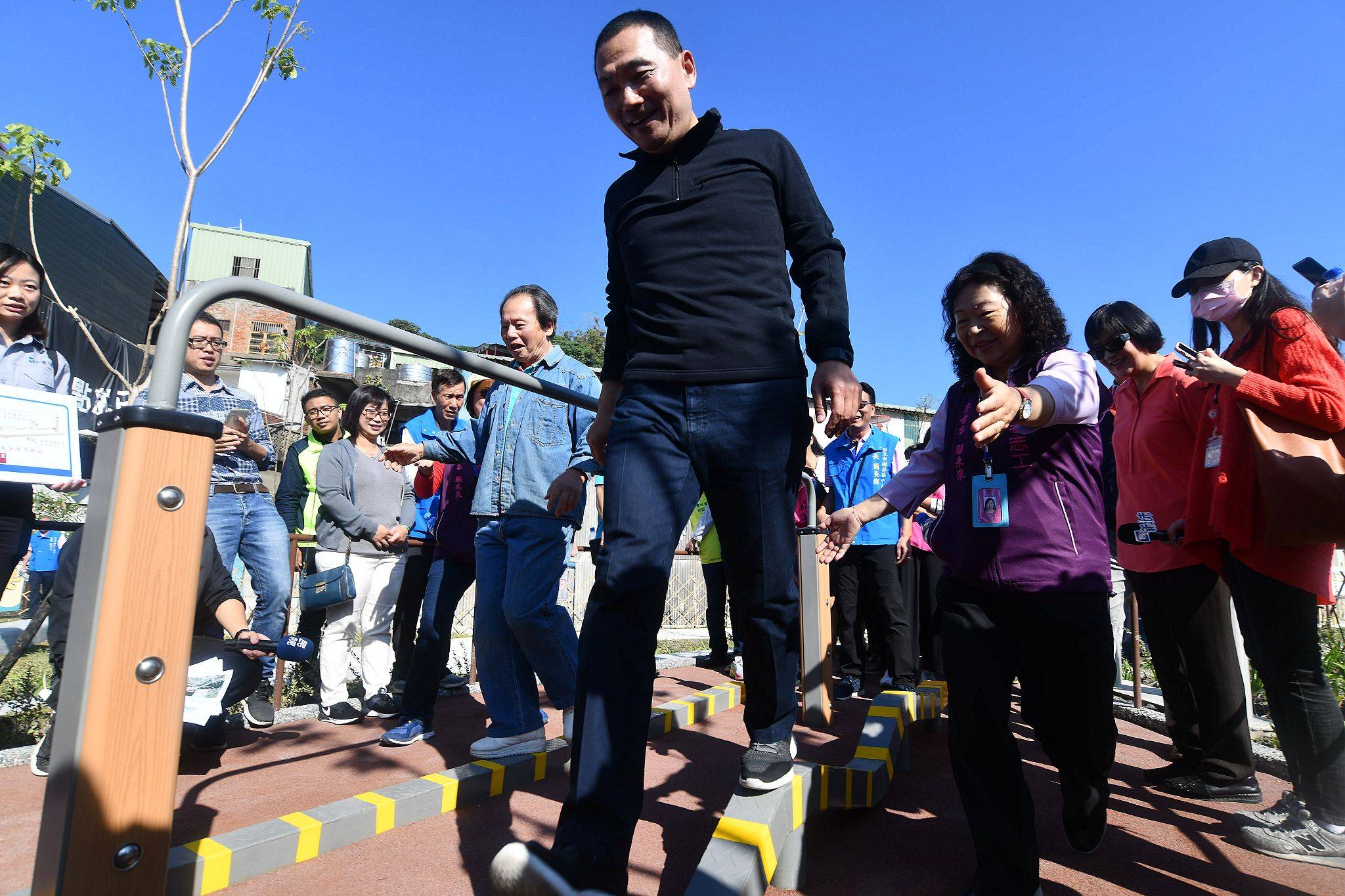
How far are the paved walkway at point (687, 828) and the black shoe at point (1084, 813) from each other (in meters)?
0.07

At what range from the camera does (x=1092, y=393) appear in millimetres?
2266

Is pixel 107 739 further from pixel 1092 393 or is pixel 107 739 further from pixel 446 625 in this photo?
pixel 446 625

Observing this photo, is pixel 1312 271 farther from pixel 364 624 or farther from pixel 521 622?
pixel 364 624

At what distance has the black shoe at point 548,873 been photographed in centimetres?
147

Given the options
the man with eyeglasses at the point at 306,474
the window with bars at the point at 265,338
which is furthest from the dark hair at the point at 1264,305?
the window with bars at the point at 265,338

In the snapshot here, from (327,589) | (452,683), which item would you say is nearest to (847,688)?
(452,683)

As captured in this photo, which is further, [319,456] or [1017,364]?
[319,456]

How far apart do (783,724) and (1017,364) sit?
126 cm

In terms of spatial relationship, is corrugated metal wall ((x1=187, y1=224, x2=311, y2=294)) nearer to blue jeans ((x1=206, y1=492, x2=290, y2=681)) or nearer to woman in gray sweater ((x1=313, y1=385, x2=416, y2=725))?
woman in gray sweater ((x1=313, y1=385, x2=416, y2=725))

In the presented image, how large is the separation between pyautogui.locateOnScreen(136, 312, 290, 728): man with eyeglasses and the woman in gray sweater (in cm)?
31

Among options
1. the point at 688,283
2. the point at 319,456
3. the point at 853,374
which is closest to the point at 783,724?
the point at 853,374

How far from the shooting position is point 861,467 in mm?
5727

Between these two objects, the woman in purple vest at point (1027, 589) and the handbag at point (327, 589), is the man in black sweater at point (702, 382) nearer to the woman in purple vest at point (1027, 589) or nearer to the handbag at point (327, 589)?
the woman in purple vest at point (1027, 589)

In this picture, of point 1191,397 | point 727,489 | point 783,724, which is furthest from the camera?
point 1191,397
